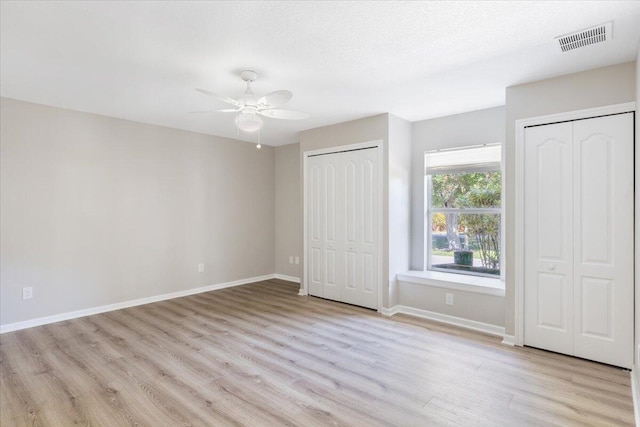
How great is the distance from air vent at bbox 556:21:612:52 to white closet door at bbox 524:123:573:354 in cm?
76

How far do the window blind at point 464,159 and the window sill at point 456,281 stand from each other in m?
1.35

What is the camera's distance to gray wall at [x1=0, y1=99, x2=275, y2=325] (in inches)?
151

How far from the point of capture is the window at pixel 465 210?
13.8ft

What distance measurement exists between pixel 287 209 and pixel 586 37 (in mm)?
4875

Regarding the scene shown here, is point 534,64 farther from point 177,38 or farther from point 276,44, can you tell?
point 177,38

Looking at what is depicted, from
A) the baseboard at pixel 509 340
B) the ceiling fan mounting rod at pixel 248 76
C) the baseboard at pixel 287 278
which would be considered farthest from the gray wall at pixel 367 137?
the baseboard at pixel 287 278

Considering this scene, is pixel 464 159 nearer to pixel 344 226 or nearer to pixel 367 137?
pixel 367 137

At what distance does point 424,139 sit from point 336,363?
3.16 m

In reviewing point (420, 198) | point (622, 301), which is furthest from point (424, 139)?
point (622, 301)

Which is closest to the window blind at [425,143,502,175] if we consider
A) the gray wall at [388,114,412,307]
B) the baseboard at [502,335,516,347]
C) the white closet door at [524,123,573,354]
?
the gray wall at [388,114,412,307]

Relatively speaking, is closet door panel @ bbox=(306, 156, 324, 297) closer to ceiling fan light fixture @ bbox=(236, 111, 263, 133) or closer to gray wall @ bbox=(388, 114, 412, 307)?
gray wall @ bbox=(388, 114, 412, 307)

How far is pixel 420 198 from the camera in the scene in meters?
4.73

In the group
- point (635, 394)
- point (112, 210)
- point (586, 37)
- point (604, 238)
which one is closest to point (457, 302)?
point (604, 238)

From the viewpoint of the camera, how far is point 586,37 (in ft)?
7.95
